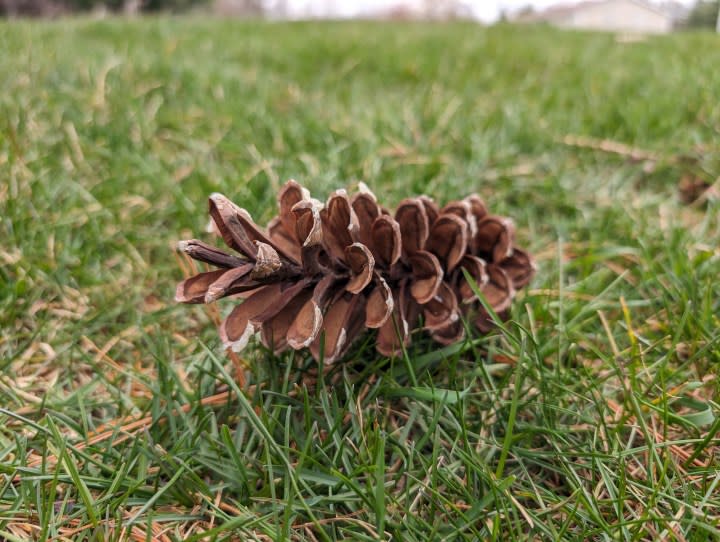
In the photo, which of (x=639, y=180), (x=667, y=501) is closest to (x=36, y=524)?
(x=667, y=501)

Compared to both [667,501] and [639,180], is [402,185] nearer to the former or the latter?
[639,180]

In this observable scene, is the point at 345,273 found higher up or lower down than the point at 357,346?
higher up

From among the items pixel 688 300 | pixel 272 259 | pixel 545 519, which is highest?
pixel 272 259

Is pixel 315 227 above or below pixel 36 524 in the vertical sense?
above

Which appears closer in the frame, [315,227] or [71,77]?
[315,227]
